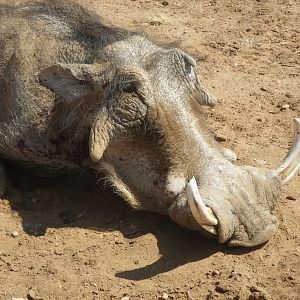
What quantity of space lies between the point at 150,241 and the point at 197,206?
2.53 feet

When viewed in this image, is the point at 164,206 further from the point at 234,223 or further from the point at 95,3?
the point at 95,3

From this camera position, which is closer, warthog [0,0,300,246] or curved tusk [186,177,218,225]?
curved tusk [186,177,218,225]

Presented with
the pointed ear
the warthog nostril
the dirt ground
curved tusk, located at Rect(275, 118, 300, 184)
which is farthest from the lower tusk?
the pointed ear

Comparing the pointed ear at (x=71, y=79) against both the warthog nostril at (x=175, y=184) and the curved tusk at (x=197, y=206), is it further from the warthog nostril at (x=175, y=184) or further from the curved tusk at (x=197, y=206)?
the curved tusk at (x=197, y=206)

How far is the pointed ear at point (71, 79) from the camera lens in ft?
18.1

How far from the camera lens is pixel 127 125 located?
539 centimetres

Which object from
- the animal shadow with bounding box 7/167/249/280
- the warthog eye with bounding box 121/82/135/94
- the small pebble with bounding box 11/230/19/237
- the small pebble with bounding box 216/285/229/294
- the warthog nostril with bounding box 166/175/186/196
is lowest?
the small pebble with bounding box 11/230/19/237

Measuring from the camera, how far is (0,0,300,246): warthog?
5152mm

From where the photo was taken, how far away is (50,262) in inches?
211

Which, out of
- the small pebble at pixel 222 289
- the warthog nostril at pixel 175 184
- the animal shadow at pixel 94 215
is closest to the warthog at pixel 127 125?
the warthog nostril at pixel 175 184

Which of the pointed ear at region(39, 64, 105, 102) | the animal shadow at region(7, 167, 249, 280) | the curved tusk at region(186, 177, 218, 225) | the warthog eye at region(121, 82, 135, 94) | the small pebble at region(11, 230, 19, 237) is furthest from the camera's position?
the small pebble at region(11, 230, 19, 237)

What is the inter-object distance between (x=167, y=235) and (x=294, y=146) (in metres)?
1.11

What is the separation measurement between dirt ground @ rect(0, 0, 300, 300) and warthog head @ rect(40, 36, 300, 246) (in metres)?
0.19

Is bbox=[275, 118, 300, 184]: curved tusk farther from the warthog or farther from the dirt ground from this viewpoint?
the dirt ground
